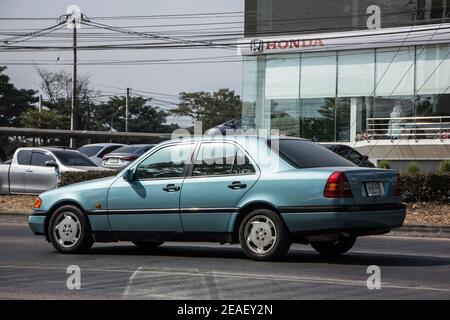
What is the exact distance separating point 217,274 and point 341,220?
1556mm

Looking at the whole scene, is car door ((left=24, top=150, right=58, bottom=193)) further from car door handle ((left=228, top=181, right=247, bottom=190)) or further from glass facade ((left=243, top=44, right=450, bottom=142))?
glass facade ((left=243, top=44, right=450, bottom=142))

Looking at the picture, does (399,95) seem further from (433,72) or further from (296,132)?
(296,132)

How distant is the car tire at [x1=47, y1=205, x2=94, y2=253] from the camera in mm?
9875

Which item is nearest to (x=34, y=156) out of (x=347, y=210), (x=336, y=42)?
(x=347, y=210)

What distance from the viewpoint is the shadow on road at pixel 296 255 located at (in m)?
8.99

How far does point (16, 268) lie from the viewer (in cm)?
875

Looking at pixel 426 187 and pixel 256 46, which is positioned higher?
pixel 256 46

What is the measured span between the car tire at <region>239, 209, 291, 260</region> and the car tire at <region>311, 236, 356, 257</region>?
1.04m

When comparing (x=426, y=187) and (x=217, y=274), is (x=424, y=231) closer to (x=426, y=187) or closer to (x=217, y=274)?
(x=426, y=187)

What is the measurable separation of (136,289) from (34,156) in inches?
508

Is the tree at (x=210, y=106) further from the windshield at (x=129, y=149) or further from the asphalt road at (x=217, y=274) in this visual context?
the asphalt road at (x=217, y=274)

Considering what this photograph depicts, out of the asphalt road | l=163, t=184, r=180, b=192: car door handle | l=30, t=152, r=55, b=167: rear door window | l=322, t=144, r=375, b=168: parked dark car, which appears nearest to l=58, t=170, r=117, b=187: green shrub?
l=30, t=152, r=55, b=167: rear door window

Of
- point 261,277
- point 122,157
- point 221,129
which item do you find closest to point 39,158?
point 122,157

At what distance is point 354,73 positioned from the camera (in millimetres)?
38969
